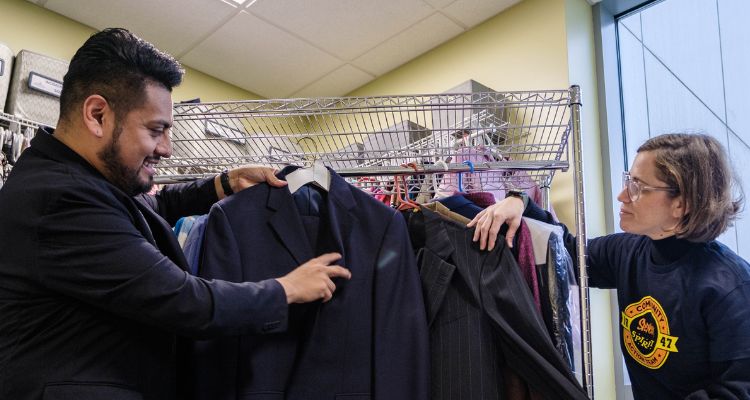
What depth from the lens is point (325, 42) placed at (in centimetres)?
357

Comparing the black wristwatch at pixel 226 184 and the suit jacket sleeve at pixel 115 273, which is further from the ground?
the black wristwatch at pixel 226 184

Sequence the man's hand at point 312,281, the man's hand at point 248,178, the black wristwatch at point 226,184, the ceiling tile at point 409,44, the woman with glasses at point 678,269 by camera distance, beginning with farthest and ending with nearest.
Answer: the ceiling tile at point 409,44
the black wristwatch at point 226,184
the man's hand at point 248,178
the woman with glasses at point 678,269
the man's hand at point 312,281

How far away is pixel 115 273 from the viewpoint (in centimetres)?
102

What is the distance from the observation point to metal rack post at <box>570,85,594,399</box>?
4.33 feet

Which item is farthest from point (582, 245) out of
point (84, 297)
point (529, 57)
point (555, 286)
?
point (529, 57)

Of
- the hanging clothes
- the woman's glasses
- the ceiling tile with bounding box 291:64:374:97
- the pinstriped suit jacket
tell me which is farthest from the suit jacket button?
the ceiling tile with bounding box 291:64:374:97

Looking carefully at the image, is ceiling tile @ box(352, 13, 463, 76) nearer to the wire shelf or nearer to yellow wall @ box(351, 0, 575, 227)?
yellow wall @ box(351, 0, 575, 227)

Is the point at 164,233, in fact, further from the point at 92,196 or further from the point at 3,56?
→ the point at 3,56

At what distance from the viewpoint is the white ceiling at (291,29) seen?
319 centimetres

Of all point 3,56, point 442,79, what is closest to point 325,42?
point 442,79

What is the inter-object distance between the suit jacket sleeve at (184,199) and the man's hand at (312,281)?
453mm

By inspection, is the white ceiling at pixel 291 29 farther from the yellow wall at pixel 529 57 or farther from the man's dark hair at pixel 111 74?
the man's dark hair at pixel 111 74

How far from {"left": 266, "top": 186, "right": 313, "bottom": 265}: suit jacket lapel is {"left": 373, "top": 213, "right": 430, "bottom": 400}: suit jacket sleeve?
183 mm

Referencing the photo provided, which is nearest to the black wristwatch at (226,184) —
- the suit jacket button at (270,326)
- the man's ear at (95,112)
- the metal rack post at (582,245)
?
the man's ear at (95,112)
